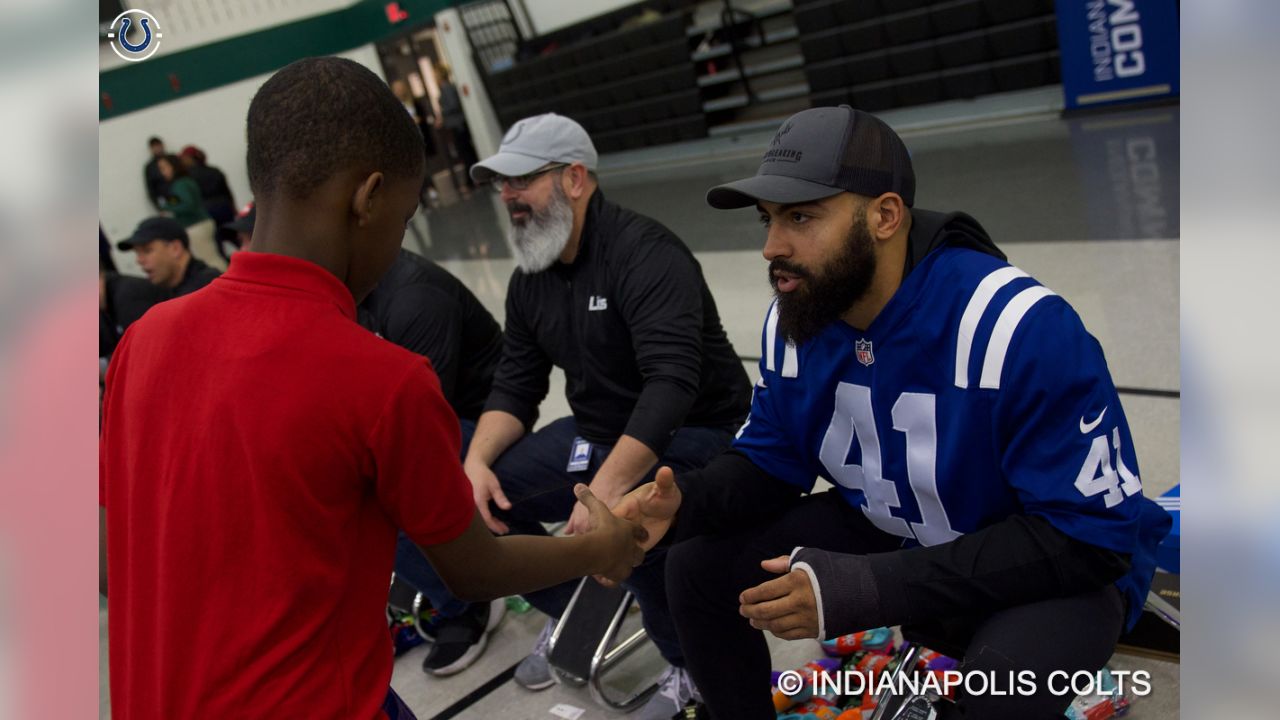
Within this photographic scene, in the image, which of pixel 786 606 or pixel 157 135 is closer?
pixel 786 606

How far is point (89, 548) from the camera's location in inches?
33.6

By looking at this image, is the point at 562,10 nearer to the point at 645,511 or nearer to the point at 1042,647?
the point at 645,511

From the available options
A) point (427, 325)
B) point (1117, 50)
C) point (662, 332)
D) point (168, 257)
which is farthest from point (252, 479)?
point (1117, 50)

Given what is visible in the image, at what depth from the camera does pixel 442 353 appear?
9.82ft

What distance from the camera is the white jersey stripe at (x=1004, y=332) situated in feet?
5.23

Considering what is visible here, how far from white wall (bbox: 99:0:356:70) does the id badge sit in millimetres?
10431

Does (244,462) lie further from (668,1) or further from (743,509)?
(668,1)

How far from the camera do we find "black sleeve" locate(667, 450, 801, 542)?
193 cm

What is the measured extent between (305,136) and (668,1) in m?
10.8

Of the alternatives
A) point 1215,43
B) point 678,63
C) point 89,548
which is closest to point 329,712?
point 89,548

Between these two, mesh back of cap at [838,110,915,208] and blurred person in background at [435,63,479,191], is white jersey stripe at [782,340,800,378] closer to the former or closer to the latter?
mesh back of cap at [838,110,915,208]

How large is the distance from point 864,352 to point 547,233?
115cm

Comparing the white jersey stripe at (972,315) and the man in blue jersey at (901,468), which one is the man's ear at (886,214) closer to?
the man in blue jersey at (901,468)

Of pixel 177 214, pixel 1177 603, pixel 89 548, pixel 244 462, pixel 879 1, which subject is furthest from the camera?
pixel 177 214
